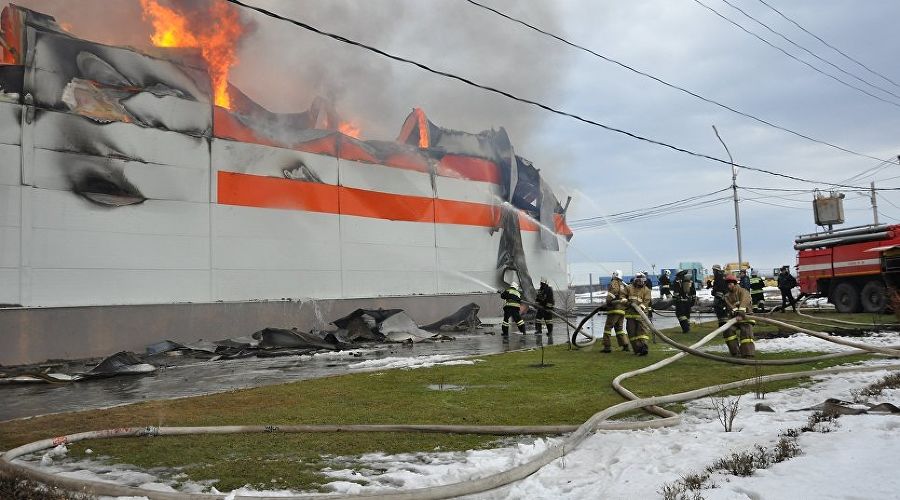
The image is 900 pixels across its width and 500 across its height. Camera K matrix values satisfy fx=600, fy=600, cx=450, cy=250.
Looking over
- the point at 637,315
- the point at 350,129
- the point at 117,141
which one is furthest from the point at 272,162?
the point at 637,315

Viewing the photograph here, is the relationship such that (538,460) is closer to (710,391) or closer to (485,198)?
(710,391)

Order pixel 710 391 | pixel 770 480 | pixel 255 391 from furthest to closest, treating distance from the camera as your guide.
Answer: pixel 255 391 → pixel 710 391 → pixel 770 480

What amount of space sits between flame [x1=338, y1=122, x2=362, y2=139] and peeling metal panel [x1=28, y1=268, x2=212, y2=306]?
22.6 feet

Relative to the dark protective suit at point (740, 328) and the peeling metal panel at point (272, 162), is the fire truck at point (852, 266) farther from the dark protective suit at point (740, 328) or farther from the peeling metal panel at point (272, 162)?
the peeling metal panel at point (272, 162)

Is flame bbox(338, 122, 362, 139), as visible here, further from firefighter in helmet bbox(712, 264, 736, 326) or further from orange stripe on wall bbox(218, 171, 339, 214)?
firefighter in helmet bbox(712, 264, 736, 326)

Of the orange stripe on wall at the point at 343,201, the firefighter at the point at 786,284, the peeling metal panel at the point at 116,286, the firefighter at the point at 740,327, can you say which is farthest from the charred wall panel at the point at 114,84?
the firefighter at the point at 786,284

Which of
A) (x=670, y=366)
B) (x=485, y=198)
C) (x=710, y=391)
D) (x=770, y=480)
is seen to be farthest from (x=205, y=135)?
(x=770, y=480)

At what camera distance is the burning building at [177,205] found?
1251 centimetres

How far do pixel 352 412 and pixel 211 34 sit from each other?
15034mm

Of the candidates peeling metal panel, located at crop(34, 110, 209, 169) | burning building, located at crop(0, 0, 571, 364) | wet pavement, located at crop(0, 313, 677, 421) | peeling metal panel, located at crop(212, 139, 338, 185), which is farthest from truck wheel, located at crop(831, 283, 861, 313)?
peeling metal panel, located at crop(34, 110, 209, 169)

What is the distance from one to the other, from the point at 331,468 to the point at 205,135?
12723 millimetres

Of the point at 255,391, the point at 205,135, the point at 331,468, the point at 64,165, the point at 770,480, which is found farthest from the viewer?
the point at 205,135

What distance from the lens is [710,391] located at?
6.28 meters

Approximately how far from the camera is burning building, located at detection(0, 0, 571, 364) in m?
12.5
